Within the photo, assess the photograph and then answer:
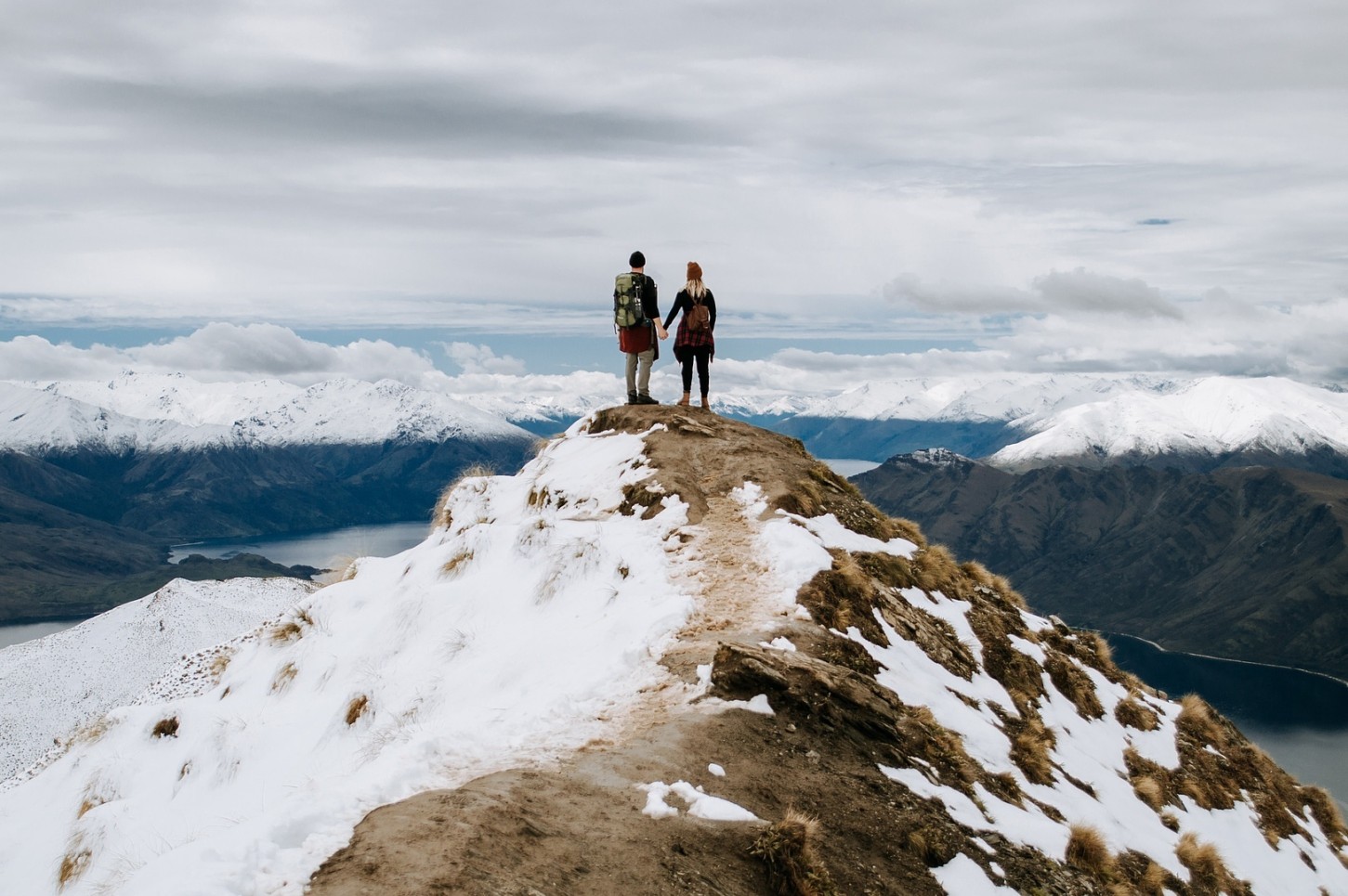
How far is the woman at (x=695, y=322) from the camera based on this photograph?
2572cm

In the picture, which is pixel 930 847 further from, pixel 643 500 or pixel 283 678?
pixel 283 678

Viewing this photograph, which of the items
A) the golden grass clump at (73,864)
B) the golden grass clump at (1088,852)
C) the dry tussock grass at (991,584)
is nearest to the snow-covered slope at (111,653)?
the dry tussock grass at (991,584)

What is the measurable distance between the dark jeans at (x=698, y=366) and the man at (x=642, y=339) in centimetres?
98

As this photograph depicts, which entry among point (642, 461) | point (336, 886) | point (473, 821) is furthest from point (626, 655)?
point (642, 461)

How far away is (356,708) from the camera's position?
1520cm

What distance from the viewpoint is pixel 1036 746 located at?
53.1ft

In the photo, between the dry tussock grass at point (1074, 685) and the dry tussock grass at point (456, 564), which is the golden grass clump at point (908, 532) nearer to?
the dry tussock grass at point (1074, 685)

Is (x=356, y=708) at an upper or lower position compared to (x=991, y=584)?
upper

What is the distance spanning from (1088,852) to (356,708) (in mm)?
12302

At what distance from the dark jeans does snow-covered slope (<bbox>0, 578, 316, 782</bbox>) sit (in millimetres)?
130702

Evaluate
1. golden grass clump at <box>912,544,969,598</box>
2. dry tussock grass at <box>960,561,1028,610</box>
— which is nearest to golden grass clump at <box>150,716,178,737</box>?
golden grass clump at <box>912,544,969,598</box>

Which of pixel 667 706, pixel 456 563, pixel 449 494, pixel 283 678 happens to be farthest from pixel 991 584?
pixel 283 678

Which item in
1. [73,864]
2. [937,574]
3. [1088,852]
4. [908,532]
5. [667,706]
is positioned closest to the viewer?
[73,864]

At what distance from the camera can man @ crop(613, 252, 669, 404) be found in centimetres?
2645
